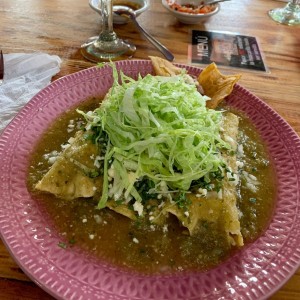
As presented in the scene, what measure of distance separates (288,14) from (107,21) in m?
1.45

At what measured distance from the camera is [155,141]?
4.22 ft

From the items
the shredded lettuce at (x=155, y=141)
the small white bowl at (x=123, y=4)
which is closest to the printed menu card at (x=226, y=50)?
the small white bowl at (x=123, y=4)

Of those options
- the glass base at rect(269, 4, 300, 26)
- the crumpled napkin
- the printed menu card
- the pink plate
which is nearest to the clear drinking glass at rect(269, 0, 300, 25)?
the glass base at rect(269, 4, 300, 26)

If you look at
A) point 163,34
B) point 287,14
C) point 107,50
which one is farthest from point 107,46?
point 287,14

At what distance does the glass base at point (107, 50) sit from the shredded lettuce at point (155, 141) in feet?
2.89

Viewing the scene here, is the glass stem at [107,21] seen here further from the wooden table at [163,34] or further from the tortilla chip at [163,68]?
the tortilla chip at [163,68]

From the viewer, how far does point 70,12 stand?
268cm

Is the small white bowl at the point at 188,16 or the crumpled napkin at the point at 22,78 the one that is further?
the small white bowl at the point at 188,16

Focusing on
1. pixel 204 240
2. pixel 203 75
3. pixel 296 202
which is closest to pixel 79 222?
pixel 204 240

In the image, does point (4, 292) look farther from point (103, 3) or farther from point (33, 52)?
point (103, 3)

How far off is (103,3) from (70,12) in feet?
1.85

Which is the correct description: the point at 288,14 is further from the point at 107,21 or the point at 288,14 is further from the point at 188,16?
the point at 107,21

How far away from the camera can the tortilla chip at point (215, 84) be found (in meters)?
1.74

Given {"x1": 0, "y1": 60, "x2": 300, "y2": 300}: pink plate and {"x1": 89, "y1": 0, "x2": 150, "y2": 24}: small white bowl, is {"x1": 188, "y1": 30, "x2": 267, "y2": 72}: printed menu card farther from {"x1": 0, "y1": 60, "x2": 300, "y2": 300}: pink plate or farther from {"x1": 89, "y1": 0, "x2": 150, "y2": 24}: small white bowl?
{"x1": 0, "y1": 60, "x2": 300, "y2": 300}: pink plate
